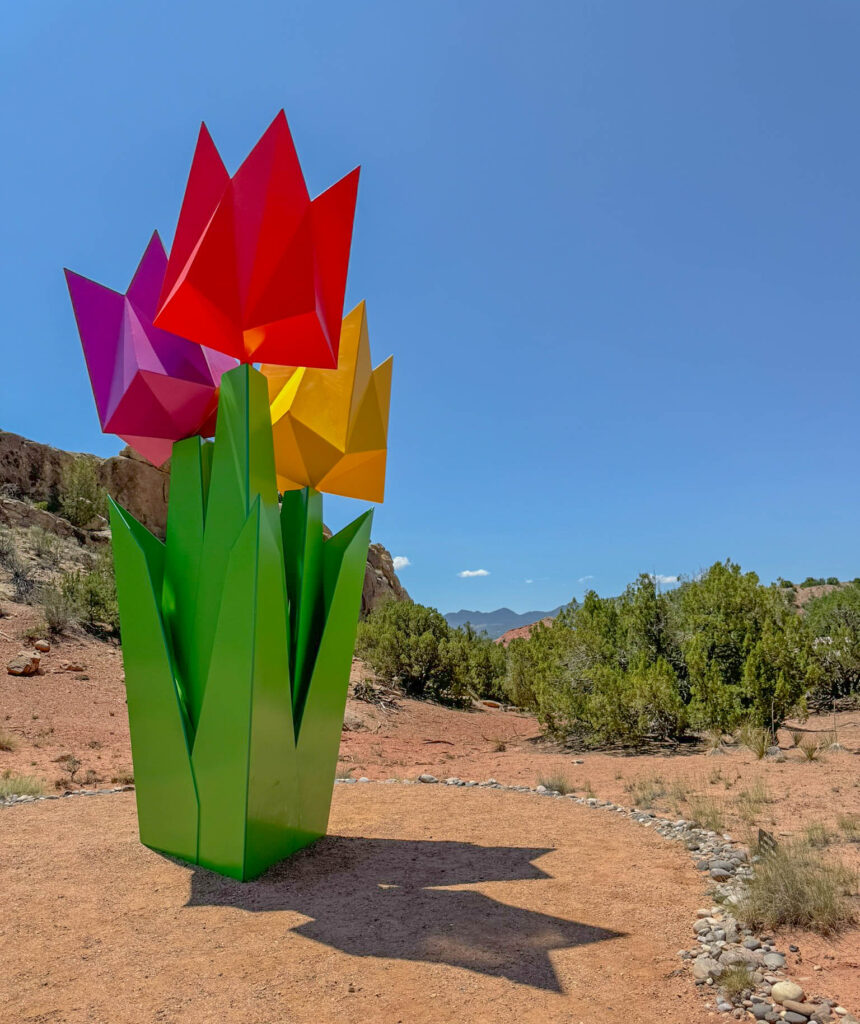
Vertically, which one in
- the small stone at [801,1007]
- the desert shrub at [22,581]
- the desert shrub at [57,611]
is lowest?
the small stone at [801,1007]

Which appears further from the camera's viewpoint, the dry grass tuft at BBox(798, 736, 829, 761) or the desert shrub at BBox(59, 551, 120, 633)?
the desert shrub at BBox(59, 551, 120, 633)

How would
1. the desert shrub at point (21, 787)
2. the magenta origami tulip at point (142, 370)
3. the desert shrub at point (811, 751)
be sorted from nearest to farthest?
the magenta origami tulip at point (142, 370) → the desert shrub at point (21, 787) → the desert shrub at point (811, 751)

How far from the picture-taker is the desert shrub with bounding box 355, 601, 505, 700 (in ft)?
66.5

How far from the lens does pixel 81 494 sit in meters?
27.9

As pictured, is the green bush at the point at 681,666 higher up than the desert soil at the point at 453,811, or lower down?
higher up

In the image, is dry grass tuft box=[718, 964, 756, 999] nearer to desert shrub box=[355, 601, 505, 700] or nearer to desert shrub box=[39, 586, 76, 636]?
desert shrub box=[39, 586, 76, 636]

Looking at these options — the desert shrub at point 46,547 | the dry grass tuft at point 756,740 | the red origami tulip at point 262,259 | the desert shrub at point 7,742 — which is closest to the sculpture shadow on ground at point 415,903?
the red origami tulip at point 262,259

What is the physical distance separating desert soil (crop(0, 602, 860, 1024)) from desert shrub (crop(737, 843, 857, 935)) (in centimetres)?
12

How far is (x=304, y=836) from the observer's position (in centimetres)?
569

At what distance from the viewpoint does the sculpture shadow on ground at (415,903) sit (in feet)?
12.3

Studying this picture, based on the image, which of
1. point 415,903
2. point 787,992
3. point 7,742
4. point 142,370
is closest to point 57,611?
point 7,742

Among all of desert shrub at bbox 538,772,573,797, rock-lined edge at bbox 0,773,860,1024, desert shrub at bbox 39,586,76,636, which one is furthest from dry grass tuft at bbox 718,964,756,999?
Result: desert shrub at bbox 39,586,76,636

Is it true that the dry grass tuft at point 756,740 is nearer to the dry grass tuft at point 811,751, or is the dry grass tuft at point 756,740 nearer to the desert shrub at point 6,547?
the dry grass tuft at point 811,751

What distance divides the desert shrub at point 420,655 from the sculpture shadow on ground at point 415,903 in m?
14.3
